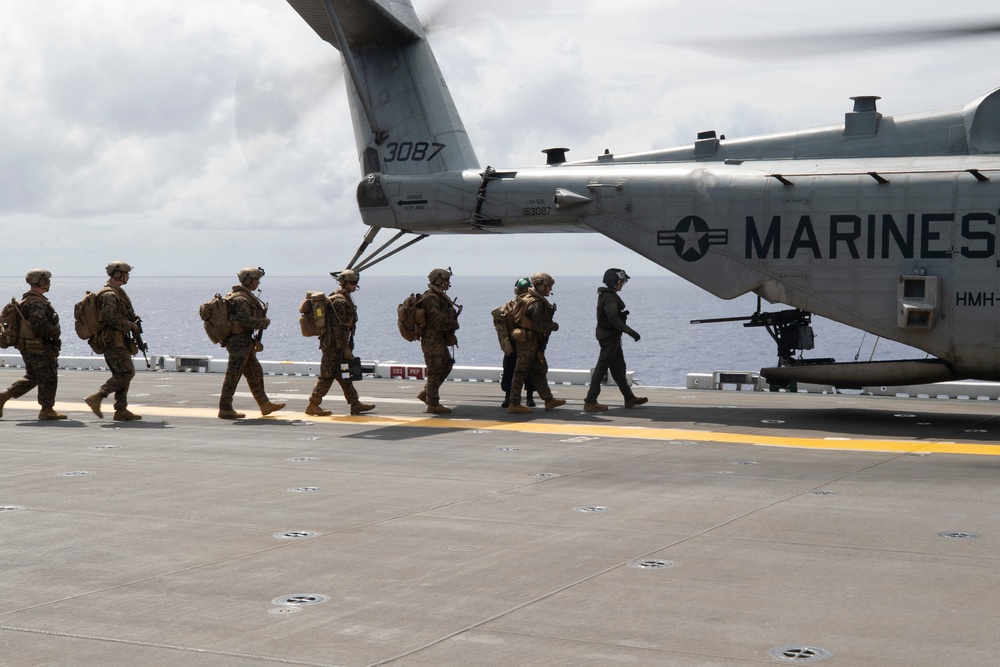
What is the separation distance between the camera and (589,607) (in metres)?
5.38

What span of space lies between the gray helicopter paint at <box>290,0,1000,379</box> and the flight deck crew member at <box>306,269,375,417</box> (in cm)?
251

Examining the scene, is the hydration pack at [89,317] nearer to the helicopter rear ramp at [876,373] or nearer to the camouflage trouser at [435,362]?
the camouflage trouser at [435,362]

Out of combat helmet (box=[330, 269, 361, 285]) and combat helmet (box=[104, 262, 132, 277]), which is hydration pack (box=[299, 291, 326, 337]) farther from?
combat helmet (box=[104, 262, 132, 277])

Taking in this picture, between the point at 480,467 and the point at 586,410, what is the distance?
16.2 ft

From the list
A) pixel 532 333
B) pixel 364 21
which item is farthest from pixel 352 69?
pixel 532 333

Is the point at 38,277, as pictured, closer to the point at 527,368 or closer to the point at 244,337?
the point at 244,337

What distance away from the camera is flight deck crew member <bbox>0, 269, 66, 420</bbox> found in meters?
13.2

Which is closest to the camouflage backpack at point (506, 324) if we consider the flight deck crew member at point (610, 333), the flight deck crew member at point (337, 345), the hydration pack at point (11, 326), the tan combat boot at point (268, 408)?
the flight deck crew member at point (610, 333)

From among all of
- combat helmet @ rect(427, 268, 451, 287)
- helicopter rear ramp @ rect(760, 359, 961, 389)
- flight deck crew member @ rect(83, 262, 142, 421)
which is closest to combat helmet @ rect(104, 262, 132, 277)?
flight deck crew member @ rect(83, 262, 142, 421)

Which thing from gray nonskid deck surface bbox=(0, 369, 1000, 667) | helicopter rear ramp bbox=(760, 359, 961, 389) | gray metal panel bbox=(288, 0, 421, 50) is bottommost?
gray nonskid deck surface bbox=(0, 369, 1000, 667)

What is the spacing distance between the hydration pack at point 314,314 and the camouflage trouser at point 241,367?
0.73 m

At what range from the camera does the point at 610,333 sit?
14.6 meters

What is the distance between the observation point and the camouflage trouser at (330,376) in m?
13.9

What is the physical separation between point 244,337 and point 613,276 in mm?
5058
